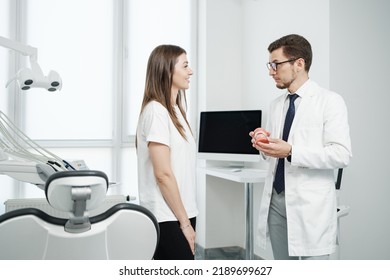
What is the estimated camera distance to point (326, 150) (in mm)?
1212

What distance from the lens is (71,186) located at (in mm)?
739

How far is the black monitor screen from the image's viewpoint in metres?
2.61

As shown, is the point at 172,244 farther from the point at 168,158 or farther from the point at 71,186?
the point at 71,186

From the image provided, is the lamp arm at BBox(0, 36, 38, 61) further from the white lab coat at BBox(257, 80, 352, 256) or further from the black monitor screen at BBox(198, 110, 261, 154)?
the black monitor screen at BBox(198, 110, 261, 154)

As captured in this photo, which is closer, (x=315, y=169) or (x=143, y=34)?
(x=315, y=169)

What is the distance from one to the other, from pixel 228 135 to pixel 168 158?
162 centimetres

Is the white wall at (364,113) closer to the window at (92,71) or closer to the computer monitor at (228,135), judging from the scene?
the computer monitor at (228,135)

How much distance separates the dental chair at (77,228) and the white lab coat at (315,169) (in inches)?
25.1

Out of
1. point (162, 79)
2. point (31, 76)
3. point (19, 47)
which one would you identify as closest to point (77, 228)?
point (162, 79)

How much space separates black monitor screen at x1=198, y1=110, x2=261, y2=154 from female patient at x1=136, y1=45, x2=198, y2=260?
141 centimetres

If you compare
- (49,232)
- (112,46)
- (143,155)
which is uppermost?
(112,46)
